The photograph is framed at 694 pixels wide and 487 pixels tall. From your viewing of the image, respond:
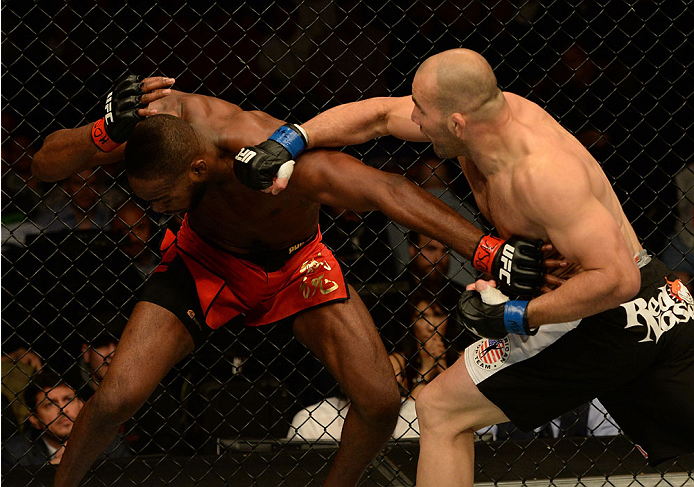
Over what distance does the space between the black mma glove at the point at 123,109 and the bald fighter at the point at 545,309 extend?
0.34 m

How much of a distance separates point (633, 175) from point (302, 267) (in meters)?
1.93

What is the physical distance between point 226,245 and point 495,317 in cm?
89

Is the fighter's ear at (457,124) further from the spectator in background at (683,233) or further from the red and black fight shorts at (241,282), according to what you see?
the spectator in background at (683,233)

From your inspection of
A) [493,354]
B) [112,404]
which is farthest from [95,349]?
[493,354]

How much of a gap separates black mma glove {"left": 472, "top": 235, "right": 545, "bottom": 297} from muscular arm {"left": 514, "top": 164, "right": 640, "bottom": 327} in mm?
71

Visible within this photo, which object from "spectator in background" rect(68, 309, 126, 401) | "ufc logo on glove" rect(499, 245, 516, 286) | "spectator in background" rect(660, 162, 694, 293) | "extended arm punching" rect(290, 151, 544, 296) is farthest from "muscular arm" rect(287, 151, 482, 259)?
"spectator in background" rect(660, 162, 694, 293)

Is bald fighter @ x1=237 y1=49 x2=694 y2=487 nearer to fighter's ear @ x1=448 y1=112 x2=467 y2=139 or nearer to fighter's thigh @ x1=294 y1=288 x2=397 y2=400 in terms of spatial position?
fighter's ear @ x1=448 y1=112 x2=467 y2=139

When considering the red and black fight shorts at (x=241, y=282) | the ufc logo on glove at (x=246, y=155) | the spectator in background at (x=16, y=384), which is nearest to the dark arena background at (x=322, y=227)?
the spectator in background at (x=16, y=384)

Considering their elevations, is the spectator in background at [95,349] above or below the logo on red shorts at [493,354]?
below

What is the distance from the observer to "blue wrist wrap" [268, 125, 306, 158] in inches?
72.2

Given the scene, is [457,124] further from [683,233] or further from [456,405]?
[683,233]

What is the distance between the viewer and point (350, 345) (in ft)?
6.88

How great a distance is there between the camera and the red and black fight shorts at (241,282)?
2.15 m

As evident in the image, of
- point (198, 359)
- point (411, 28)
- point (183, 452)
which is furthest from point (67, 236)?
point (411, 28)
